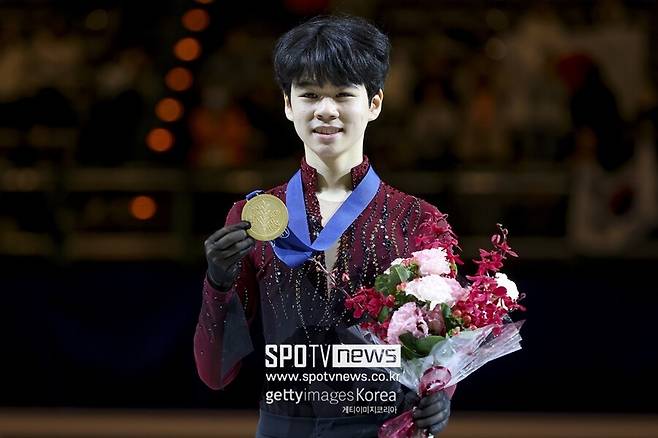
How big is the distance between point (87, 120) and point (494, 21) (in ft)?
7.08

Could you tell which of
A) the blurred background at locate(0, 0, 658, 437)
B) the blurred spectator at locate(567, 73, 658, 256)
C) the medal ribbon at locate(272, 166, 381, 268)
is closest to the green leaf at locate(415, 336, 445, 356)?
the medal ribbon at locate(272, 166, 381, 268)

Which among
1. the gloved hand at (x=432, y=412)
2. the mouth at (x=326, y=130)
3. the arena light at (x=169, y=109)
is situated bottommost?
the gloved hand at (x=432, y=412)

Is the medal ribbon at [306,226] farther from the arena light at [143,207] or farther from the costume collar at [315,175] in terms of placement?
the arena light at [143,207]

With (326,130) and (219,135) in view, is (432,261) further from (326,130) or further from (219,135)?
(219,135)

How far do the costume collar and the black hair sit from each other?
0.43ft


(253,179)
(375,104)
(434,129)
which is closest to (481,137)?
(434,129)

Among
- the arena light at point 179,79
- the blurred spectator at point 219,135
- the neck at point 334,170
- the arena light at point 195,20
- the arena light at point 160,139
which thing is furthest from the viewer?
the arena light at point 195,20

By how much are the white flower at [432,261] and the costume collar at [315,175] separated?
22 cm

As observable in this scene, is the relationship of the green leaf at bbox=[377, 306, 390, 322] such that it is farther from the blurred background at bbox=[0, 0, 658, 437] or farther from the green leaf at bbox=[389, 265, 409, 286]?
the blurred background at bbox=[0, 0, 658, 437]

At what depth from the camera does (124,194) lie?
6.32 meters


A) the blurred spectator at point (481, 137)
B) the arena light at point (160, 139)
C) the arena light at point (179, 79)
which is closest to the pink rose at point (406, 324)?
the blurred spectator at point (481, 137)

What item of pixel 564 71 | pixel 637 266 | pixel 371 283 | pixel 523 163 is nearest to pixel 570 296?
pixel 637 266

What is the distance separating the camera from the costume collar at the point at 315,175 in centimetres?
250

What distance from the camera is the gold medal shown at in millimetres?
2297
